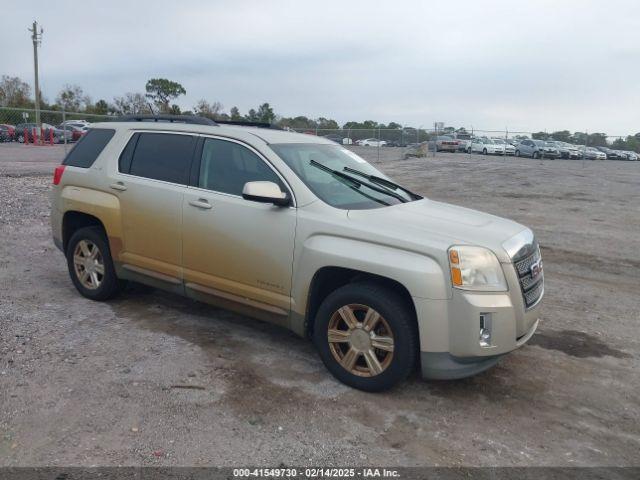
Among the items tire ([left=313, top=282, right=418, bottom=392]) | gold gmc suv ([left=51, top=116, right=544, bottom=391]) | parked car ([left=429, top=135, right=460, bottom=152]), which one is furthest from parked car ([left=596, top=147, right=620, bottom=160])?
tire ([left=313, top=282, right=418, bottom=392])

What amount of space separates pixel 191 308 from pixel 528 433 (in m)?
3.40

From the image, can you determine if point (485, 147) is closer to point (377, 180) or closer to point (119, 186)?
point (377, 180)

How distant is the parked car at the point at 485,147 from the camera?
1531 inches

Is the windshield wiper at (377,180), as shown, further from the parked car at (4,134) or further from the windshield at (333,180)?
Answer: the parked car at (4,134)

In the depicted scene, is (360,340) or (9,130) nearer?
(360,340)

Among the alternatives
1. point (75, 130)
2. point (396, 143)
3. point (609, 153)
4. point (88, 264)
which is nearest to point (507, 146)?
point (396, 143)

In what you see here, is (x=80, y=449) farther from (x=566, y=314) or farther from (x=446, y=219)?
(x=566, y=314)

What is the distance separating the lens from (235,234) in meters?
4.51

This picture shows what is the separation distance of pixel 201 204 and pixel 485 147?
37.1 m

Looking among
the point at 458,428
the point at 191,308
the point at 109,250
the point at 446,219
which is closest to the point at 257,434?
the point at 458,428

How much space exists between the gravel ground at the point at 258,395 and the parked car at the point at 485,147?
3417cm

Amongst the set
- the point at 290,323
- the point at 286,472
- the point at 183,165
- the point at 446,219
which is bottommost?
the point at 286,472

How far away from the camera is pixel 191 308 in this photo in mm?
5672

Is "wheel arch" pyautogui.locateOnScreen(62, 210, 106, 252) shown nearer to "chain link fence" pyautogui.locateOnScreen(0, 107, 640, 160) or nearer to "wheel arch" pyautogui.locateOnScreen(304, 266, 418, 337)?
"wheel arch" pyautogui.locateOnScreen(304, 266, 418, 337)
